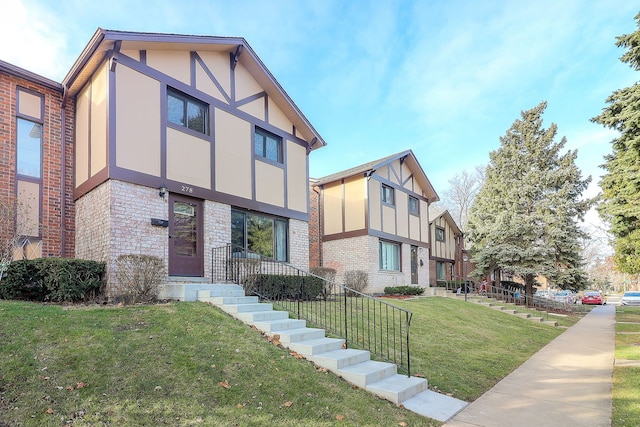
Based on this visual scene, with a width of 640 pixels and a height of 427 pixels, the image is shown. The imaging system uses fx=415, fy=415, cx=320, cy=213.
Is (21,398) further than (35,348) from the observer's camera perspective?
No

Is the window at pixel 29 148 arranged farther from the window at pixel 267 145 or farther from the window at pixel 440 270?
the window at pixel 440 270

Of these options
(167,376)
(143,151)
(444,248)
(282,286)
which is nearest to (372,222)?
(282,286)

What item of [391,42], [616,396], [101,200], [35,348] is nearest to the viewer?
[35,348]

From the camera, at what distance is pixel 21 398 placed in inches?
162

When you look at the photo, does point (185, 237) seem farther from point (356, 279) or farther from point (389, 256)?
point (389, 256)

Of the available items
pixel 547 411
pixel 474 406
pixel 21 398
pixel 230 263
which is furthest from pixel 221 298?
pixel 547 411

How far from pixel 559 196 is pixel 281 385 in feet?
73.4

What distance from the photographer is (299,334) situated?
709 cm

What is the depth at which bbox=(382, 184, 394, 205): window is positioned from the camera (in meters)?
20.6

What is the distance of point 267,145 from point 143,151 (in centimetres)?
460

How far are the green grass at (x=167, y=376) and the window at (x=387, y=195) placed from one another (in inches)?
523

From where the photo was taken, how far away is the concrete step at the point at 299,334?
6933 millimetres

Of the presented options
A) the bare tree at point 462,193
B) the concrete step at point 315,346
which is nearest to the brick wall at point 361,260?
the concrete step at point 315,346

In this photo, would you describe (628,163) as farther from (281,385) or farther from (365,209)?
(281,385)
